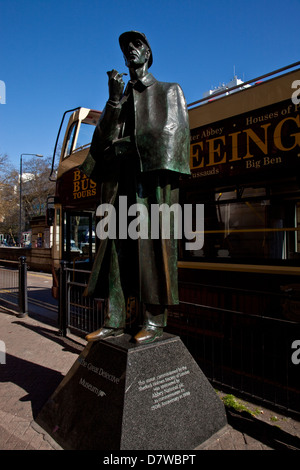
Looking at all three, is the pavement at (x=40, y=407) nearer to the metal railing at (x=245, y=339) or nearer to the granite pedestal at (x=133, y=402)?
the granite pedestal at (x=133, y=402)

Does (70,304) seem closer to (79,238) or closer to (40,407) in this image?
(79,238)

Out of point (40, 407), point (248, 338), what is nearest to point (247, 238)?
point (248, 338)

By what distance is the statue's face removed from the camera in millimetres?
2896

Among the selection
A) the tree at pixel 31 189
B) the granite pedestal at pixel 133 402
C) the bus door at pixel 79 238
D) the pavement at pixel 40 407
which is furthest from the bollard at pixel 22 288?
the tree at pixel 31 189

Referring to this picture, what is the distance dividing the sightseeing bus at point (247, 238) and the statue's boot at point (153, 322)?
4.07 ft

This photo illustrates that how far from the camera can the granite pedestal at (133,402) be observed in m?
2.36

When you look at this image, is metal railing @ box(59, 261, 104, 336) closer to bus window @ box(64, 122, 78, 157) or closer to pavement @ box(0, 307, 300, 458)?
pavement @ box(0, 307, 300, 458)

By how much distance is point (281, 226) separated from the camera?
4379 millimetres

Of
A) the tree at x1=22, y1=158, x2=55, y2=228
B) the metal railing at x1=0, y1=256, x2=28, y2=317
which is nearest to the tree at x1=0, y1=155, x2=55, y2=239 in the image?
the tree at x1=22, y1=158, x2=55, y2=228

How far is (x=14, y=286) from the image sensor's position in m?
8.78

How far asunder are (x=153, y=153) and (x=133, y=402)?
74.2 inches

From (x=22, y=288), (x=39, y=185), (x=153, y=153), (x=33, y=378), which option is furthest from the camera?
(x=39, y=185)
